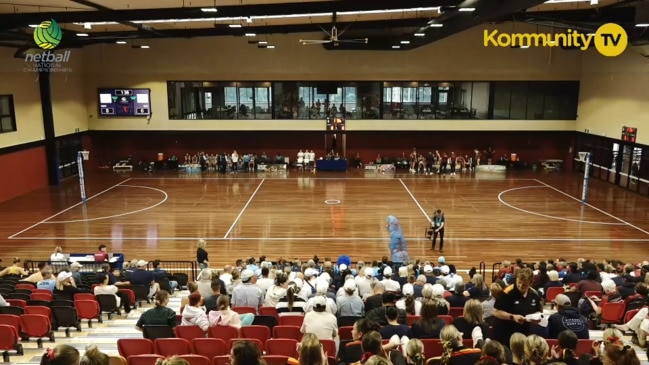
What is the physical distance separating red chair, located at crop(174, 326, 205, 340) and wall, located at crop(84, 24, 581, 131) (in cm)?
2898

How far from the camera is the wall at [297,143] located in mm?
35594

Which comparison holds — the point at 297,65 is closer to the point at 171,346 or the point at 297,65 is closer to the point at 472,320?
the point at 171,346

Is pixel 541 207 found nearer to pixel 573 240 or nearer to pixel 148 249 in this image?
pixel 573 240

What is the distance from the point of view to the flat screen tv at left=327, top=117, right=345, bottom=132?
35469 millimetres

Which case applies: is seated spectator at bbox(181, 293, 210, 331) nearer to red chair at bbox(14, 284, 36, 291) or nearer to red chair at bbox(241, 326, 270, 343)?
red chair at bbox(241, 326, 270, 343)

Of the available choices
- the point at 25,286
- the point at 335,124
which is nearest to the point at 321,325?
the point at 25,286

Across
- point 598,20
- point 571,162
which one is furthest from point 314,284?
point 571,162

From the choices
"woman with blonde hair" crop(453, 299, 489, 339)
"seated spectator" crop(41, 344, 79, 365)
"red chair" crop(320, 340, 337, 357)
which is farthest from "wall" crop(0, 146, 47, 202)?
"woman with blonde hair" crop(453, 299, 489, 339)

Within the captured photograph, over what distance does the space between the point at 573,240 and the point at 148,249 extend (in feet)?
49.5

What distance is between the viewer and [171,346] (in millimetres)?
7102

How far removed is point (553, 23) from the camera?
23000 mm

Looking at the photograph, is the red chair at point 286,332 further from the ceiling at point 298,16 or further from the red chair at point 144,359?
the ceiling at point 298,16

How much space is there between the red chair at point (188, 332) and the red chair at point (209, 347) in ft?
1.93

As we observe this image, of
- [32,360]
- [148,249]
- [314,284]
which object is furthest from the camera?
[148,249]
